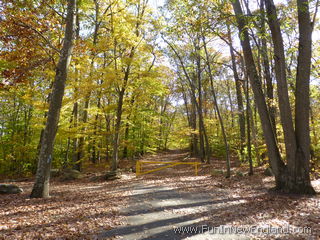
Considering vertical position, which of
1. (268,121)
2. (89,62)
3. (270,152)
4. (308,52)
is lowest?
(270,152)

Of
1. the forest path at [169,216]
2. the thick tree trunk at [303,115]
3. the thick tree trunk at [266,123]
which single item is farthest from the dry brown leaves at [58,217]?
the thick tree trunk at [303,115]

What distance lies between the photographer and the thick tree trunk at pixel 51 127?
736 centimetres

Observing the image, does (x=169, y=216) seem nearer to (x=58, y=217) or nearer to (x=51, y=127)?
(x=58, y=217)

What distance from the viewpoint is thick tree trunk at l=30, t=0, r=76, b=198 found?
7355 mm

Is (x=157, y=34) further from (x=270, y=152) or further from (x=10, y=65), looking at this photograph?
(x=270, y=152)

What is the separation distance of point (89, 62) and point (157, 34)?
626 cm

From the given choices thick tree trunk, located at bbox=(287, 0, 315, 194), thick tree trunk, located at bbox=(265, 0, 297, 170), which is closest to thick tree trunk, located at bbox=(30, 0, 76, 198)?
thick tree trunk, located at bbox=(265, 0, 297, 170)

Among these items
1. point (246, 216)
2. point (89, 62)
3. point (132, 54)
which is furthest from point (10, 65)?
point (246, 216)

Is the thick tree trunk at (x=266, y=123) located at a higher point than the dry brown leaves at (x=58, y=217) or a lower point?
higher

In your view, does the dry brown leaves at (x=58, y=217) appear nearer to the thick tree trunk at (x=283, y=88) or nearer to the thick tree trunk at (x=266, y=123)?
the thick tree trunk at (x=266, y=123)

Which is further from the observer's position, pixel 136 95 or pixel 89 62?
pixel 136 95

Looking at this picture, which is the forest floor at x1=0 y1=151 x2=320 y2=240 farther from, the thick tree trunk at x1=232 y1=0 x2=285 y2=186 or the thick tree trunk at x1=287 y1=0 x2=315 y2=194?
the thick tree trunk at x1=232 y1=0 x2=285 y2=186

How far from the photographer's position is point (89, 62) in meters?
12.8

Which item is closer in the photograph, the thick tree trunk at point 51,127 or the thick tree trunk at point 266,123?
the thick tree trunk at point 266,123
